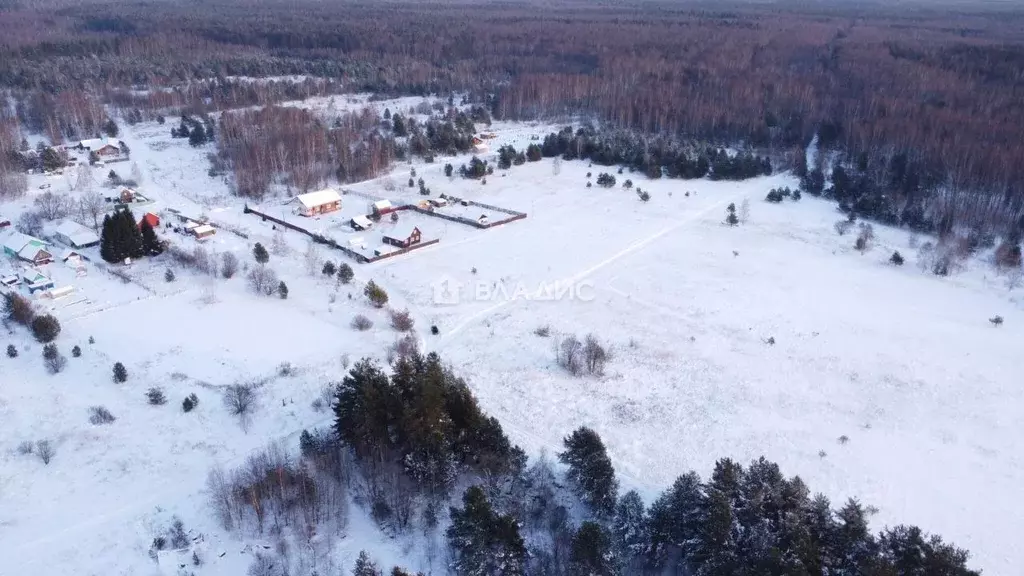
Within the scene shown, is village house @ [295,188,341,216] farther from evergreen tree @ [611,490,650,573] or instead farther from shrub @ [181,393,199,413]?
evergreen tree @ [611,490,650,573]

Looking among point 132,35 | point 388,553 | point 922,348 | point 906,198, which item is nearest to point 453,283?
point 388,553

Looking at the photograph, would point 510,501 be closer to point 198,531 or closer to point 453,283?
point 198,531

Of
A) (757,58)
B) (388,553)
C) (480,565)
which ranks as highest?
(757,58)

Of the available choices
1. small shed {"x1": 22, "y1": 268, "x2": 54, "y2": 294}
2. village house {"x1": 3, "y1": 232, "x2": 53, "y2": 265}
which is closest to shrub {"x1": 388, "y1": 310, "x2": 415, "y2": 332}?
small shed {"x1": 22, "y1": 268, "x2": 54, "y2": 294}

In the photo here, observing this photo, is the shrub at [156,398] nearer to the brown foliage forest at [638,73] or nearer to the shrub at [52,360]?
the shrub at [52,360]

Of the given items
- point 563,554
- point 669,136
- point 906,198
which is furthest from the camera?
point 669,136

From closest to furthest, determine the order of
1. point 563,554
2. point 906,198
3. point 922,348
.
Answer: point 563,554, point 922,348, point 906,198
